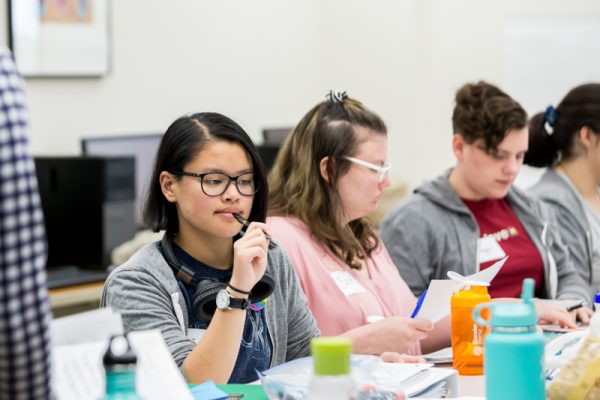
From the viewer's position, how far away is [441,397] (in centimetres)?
167

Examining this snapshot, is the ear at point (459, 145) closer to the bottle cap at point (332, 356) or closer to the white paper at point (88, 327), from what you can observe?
the bottle cap at point (332, 356)

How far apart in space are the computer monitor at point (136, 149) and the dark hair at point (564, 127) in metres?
1.62

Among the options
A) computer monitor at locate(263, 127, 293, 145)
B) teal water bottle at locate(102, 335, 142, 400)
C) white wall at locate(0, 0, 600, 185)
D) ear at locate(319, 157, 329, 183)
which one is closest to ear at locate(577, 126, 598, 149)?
ear at locate(319, 157, 329, 183)

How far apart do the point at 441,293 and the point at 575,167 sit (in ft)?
4.92

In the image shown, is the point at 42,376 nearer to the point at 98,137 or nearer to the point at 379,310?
the point at 379,310

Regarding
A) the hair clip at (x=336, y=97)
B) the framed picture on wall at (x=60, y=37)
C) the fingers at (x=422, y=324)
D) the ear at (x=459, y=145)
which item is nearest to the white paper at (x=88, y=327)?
the fingers at (x=422, y=324)

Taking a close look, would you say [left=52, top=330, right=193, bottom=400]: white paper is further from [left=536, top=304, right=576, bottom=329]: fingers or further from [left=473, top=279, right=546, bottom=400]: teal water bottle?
[left=536, top=304, right=576, bottom=329]: fingers

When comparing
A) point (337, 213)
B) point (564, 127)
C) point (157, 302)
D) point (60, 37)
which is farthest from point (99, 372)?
point (60, 37)

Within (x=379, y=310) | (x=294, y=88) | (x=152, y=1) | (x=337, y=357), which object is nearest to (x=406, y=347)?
(x=379, y=310)

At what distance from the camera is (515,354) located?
1.23 meters

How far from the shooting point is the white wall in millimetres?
4441

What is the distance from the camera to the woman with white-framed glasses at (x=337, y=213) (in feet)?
7.64

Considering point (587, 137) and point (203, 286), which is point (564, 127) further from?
point (203, 286)

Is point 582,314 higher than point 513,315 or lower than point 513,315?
lower
